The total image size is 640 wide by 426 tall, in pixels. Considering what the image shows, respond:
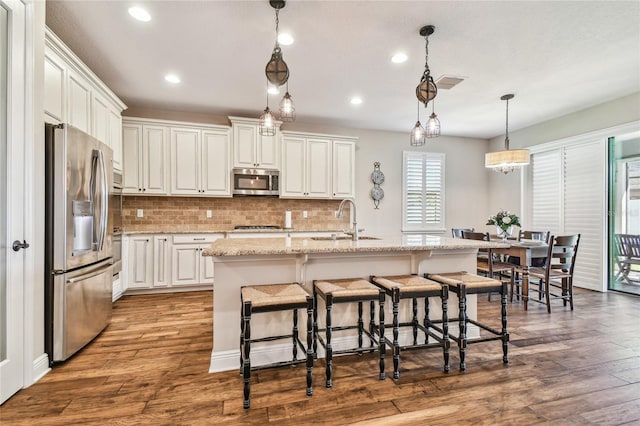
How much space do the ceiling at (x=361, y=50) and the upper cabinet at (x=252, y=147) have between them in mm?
263

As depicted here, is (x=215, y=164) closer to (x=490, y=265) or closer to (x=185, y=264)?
(x=185, y=264)

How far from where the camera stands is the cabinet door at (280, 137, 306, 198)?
16.1ft

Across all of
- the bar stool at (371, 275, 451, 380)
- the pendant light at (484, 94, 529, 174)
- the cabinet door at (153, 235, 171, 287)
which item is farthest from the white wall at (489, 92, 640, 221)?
the cabinet door at (153, 235, 171, 287)

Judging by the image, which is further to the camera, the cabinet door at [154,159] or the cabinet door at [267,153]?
the cabinet door at [267,153]

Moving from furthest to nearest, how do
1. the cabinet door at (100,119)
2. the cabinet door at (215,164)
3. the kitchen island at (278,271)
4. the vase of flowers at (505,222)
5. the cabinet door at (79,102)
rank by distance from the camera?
the cabinet door at (215,164)
the vase of flowers at (505,222)
the cabinet door at (100,119)
the cabinet door at (79,102)
the kitchen island at (278,271)

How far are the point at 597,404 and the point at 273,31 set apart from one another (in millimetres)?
3502

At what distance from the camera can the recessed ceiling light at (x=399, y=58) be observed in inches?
120

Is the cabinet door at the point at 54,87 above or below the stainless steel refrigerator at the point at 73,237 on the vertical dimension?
above

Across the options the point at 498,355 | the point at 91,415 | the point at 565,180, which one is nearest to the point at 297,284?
the point at 91,415

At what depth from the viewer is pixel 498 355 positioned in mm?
2432

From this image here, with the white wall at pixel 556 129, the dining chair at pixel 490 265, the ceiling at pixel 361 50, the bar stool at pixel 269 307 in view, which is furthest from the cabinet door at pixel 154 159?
the white wall at pixel 556 129

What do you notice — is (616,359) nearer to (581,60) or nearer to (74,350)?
(581,60)

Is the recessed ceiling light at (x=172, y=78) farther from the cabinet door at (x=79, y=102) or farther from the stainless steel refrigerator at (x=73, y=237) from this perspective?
the stainless steel refrigerator at (x=73, y=237)

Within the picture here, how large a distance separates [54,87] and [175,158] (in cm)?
198
